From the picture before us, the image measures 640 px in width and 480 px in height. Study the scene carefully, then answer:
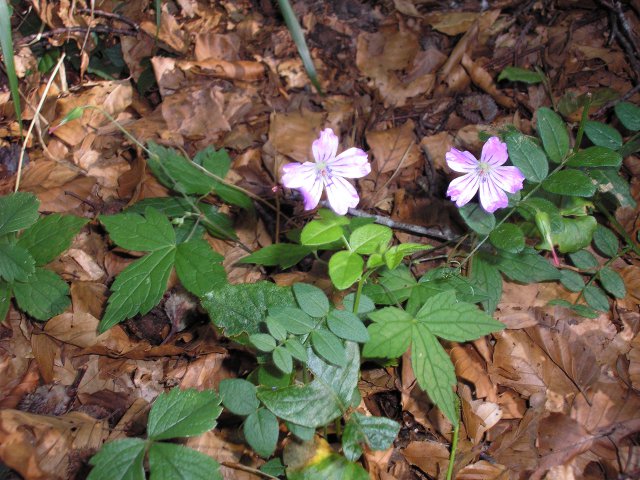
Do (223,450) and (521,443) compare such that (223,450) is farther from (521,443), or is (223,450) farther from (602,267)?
(602,267)

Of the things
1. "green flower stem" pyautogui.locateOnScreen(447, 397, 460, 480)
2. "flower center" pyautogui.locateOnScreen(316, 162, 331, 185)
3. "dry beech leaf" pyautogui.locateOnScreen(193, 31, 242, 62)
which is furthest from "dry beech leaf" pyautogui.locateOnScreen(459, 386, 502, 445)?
"dry beech leaf" pyautogui.locateOnScreen(193, 31, 242, 62)

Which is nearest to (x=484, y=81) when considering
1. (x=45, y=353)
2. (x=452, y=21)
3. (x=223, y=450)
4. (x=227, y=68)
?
(x=452, y=21)

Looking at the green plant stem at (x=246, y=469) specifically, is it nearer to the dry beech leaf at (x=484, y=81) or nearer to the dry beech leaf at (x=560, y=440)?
the dry beech leaf at (x=560, y=440)

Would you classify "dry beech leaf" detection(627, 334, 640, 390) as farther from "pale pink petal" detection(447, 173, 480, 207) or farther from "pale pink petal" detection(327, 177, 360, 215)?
"pale pink petal" detection(327, 177, 360, 215)

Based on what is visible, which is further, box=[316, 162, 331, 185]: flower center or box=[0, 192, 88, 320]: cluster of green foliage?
box=[0, 192, 88, 320]: cluster of green foliage

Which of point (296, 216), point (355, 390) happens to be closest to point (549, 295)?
point (355, 390)

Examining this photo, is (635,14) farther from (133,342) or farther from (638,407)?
(133,342)
